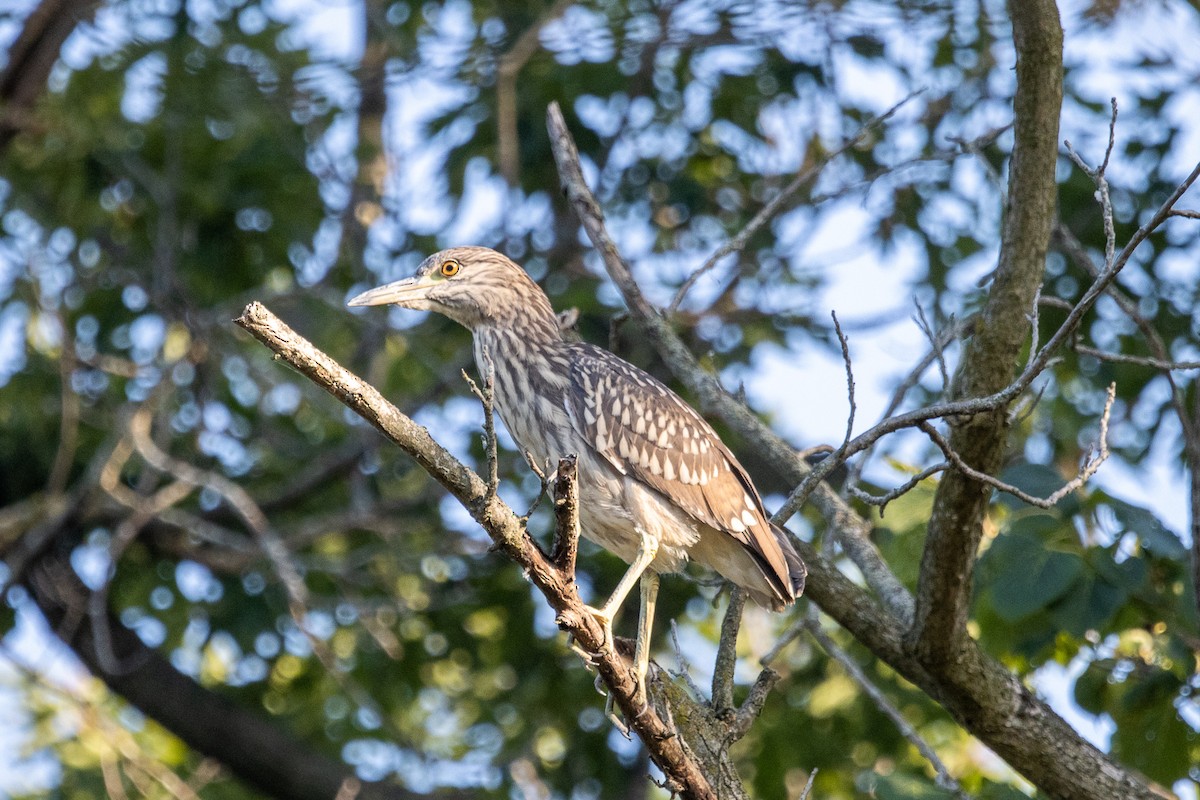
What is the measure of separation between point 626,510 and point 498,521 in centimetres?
119

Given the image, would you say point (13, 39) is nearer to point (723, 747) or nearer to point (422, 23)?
point (422, 23)

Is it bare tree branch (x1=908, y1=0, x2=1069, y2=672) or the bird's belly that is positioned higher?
bare tree branch (x1=908, y1=0, x2=1069, y2=672)

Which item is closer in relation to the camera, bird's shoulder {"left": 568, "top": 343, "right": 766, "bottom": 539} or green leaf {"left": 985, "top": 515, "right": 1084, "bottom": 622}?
bird's shoulder {"left": 568, "top": 343, "right": 766, "bottom": 539}

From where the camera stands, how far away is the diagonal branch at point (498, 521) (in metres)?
2.69

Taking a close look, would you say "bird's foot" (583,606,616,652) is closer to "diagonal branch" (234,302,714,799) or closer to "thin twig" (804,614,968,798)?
"diagonal branch" (234,302,714,799)

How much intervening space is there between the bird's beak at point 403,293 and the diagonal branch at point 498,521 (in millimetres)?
1570

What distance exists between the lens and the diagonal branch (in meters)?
2.69

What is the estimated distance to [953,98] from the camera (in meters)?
7.34

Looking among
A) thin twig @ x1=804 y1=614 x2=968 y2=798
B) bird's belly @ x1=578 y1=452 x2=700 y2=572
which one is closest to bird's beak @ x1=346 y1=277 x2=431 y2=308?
bird's belly @ x1=578 y1=452 x2=700 y2=572

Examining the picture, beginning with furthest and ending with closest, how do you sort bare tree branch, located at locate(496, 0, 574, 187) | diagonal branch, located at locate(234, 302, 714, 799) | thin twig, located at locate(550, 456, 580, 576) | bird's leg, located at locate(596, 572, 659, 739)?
1. bare tree branch, located at locate(496, 0, 574, 187)
2. bird's leg, located at locate(596, 572, 659, 739)
3. thin twig, located at locate(550, 456, 580, 576)
4. diagonal branch, located at locate(234, 302, 714, 799)

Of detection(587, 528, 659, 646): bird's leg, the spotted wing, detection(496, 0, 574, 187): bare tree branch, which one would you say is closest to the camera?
detection(587, 528, 659, 646): bird's leg

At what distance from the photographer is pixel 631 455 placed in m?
4.13

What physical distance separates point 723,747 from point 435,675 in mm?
5204

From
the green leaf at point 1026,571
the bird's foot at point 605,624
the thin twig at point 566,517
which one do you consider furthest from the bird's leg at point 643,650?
the green leaf at point 1026,571
